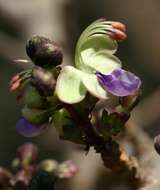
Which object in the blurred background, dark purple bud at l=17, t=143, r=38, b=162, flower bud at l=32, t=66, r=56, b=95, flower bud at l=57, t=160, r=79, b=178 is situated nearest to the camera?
flower bud at l=32, t=66, r=56, b=95

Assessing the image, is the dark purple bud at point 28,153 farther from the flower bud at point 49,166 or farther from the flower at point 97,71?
the flower at point 97,71

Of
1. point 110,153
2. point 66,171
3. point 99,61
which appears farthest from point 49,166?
point 99,61

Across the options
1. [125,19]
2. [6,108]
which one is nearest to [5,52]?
[6,108]

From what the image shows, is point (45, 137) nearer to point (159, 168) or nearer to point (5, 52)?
point (5, 52)

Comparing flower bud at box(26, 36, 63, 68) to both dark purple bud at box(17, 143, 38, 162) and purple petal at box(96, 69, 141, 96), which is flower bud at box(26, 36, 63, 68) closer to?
purple petal at box(96, 69, 141, 96)

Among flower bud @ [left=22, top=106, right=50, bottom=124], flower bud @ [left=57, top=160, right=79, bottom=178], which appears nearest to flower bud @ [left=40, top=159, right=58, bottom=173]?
flower bud @ [left=57, top=160, right=79, bottom=178]

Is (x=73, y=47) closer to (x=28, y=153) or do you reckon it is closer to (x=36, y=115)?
(x=28, y=153)

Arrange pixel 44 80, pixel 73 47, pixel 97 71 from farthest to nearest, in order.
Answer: pixel 73 47 → pixel 97 71 → pixel 44 80
